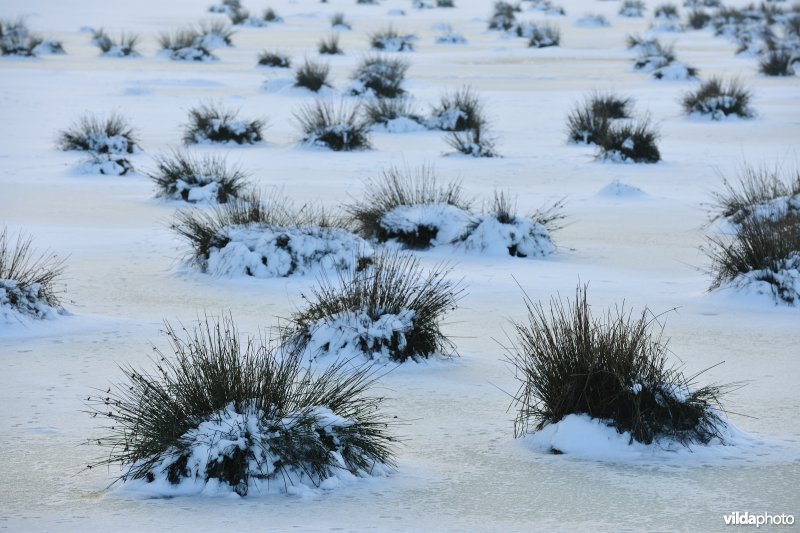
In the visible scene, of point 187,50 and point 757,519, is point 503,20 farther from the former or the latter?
point 757,519

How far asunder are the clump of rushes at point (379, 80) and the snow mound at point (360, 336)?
18.0 metres

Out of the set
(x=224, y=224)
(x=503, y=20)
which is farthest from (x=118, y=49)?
(x=224, y=224)

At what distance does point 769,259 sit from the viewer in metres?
9.67

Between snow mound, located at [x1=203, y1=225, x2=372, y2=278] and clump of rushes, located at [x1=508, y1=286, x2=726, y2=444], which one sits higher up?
clump of rushes, located at [x1=508, y1=286, x2=726, y2=444]

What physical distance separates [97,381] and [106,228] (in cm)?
595

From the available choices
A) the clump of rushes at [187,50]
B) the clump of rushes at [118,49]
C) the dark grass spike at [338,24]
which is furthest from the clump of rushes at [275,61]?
the dark grass spike at [338,24]

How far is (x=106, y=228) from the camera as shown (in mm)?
12852

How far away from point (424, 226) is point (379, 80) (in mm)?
14755

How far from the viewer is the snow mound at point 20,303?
8.49m

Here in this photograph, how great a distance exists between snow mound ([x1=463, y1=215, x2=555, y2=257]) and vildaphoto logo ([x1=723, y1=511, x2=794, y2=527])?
22.3 ft

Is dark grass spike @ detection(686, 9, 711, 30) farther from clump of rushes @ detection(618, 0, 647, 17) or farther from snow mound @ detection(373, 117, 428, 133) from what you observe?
snow mound @ detection(373, 117, 428, 133)

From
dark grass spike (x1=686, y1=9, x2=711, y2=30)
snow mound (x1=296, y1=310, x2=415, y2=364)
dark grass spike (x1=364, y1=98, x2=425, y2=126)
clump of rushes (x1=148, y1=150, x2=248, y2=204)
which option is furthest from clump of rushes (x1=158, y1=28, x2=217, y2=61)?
snow mound (x1=296, y1=310, x2=415, y2=364)

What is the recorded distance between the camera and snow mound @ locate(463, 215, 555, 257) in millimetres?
11711

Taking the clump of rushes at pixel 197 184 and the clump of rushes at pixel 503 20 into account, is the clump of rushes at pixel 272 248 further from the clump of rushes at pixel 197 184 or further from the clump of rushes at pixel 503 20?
the clump of rushes at pixel 503 20
